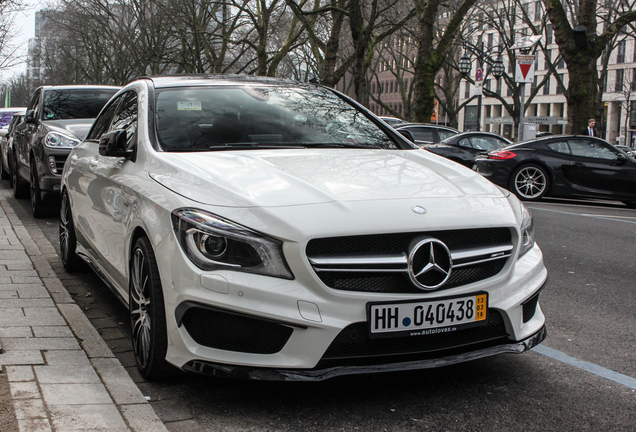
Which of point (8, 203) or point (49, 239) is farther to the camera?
point (8, 203)

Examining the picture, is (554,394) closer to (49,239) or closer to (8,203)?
(49,239)

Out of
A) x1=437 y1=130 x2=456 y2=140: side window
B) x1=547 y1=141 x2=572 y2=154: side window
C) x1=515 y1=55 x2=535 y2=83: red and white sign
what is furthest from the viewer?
x1=437 y1=130 x2=456 y2=140: side window

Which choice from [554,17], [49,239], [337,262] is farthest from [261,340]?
[554,17]

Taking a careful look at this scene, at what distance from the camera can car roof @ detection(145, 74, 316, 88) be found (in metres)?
5.01

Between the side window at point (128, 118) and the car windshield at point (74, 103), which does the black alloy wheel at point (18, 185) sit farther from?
the side window at point (128, 118)

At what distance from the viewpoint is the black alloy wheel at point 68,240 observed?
20.3ft

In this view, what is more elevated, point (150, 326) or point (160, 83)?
point (160, 83)

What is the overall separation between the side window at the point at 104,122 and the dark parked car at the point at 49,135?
369cm

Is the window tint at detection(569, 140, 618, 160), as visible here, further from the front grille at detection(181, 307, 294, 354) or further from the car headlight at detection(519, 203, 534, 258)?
the front grille at detection(181, 307, 294, 354)

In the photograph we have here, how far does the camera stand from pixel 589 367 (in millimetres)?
4070

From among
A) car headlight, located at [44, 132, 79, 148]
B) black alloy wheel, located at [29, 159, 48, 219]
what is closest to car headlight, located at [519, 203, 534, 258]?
car headlight, located at [44, 132, 79, 148]

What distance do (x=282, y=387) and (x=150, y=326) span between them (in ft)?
2.22

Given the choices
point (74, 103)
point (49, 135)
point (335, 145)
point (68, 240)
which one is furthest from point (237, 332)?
point (74, 103)

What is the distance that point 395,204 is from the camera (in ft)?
11.2
